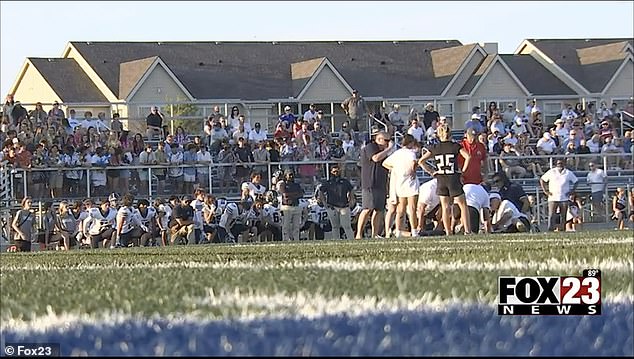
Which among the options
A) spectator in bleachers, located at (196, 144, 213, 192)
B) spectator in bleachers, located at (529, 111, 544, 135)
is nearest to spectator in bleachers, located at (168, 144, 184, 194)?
spectator in bleachers, located at (196, 144, 213, 192)

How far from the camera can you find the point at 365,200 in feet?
57.0

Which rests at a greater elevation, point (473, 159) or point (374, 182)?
point (473, 159)

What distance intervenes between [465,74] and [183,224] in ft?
108

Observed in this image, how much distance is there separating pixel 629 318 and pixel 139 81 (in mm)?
45469

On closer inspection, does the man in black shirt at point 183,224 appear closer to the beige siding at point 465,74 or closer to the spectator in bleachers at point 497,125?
the spectator in bleachers at point 497,125

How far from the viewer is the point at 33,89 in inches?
2105

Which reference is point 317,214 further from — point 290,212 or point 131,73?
point 131,73

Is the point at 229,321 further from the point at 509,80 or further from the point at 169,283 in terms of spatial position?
the point at 509,80

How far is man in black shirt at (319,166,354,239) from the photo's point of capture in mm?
21141

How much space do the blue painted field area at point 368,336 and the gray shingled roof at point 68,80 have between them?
46.4 m

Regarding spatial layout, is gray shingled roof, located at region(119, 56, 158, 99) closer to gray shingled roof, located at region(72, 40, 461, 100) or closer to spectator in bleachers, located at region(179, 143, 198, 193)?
gray shingled roof, located at region(72, 40, 461, 100)

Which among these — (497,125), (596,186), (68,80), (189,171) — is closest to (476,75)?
(68,80)

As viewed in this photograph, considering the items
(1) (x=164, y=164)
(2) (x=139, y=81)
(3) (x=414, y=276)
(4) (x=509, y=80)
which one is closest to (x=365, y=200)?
(1) (x=164, y=164)

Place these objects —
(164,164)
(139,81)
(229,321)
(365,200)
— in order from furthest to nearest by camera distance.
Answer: (139,81) → (164,164) → (365,200) → (229,321)
